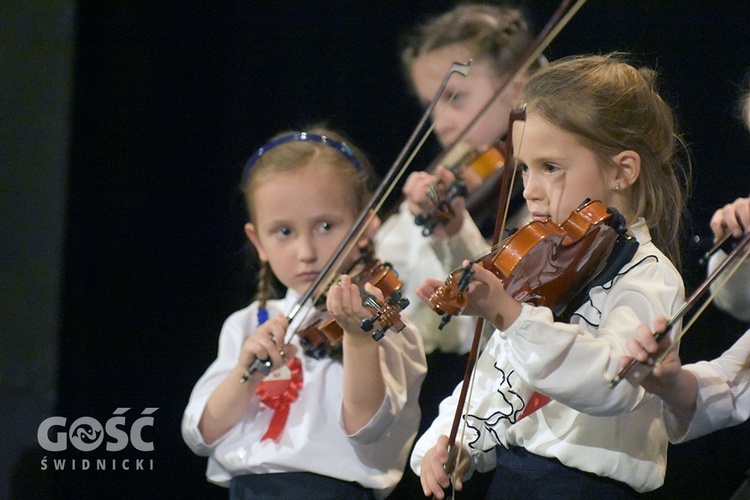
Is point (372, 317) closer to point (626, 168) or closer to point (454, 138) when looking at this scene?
point (626, 168)

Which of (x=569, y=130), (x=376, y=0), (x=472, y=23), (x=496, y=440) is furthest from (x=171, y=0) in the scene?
(x=496, y=440)

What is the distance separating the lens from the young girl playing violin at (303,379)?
1.50 metres

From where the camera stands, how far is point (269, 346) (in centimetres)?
152

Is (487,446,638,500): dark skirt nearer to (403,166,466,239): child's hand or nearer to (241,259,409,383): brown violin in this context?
(241,259,409,383): brown violin

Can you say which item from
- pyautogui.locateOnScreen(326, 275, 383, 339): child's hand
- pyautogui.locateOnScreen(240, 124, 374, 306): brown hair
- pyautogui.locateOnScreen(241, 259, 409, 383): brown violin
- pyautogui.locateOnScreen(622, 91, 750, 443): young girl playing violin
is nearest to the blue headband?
pyautogui.locateOnScreen(240, 124, 374, 306): brown hair

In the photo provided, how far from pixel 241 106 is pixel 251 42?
0.45 ft

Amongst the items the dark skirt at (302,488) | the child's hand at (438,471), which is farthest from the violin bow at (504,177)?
the dark skirt at (302,488)

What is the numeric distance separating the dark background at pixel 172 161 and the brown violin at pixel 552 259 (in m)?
0.73

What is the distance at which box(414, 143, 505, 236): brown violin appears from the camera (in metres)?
1.44

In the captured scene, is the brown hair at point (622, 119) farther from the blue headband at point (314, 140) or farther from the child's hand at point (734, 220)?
the blue headband at point (314, 140)

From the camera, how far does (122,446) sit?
1.99m

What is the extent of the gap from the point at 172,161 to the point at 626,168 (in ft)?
3.56

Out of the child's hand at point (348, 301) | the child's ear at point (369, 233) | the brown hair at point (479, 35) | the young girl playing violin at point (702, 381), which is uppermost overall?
the brown hair at point (479, 35)

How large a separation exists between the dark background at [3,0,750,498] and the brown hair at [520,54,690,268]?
59cm
